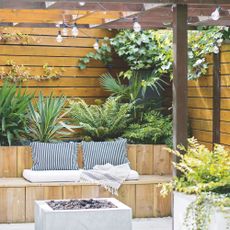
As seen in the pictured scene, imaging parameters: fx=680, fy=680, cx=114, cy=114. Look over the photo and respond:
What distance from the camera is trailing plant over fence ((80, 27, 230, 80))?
8709 millimetres

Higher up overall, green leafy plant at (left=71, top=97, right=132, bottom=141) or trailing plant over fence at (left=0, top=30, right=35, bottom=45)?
trailing plant over fence at (left=0, top=30, right=35, bottom=45)

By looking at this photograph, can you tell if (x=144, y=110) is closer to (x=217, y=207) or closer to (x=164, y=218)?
(x=164, y=218)

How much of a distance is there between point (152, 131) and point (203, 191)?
3624 millimetres

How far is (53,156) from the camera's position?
850 centimetres

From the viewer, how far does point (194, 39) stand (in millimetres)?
9039

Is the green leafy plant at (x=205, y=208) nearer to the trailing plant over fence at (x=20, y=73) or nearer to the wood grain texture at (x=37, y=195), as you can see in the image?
the wood grain texture at (x=37, y=195)

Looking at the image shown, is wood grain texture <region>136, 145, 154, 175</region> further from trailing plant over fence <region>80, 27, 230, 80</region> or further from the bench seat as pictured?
trailing plant over fence <region>80, 27, 230, 80</region>

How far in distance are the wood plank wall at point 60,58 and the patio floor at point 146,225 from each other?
2.49 m

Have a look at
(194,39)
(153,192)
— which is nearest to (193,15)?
(194,39)

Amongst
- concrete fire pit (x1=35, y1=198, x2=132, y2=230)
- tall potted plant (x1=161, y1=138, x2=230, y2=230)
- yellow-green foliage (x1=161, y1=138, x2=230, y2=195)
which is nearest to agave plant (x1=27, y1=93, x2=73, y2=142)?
concrete fire pit (x1=35, y1=198, x2=132, y2=230)

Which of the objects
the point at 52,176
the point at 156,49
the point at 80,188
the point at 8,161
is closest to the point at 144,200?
the point at 80,188

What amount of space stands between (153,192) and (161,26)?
2.06 metres

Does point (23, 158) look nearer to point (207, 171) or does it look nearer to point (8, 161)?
point (8, 161)

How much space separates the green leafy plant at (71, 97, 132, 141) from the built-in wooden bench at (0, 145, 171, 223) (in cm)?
45
